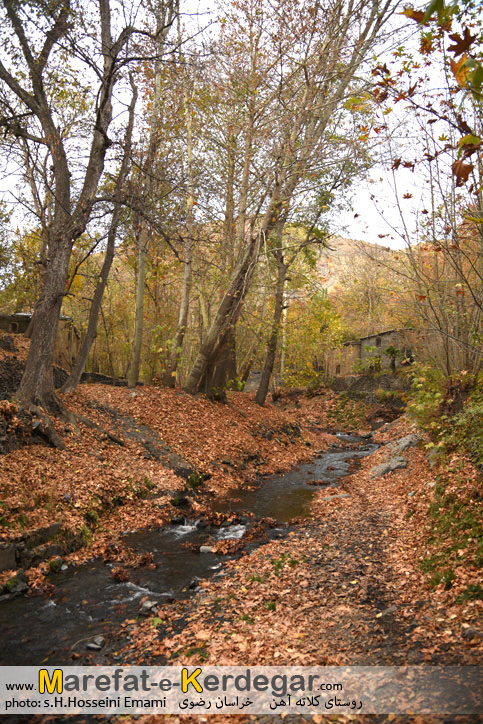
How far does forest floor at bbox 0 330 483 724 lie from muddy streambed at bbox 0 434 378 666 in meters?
0.24

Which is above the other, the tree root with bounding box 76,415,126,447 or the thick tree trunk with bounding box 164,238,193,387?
the thick tree trunk with bounding box 164,238,193,387

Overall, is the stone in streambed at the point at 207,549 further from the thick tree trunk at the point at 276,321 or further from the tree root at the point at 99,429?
the thick tree trunk at the point at 276,321

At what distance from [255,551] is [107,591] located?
7.82 feet

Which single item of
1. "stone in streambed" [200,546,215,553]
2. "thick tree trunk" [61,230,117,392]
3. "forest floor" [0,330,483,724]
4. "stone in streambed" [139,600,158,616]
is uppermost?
"thick tree trunk" [61,230,117,392]

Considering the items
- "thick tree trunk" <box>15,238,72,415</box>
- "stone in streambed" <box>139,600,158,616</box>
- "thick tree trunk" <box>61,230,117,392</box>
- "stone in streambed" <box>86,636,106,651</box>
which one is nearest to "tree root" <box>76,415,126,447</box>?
"thick tree trunk" <box>15,238,72,415</box>

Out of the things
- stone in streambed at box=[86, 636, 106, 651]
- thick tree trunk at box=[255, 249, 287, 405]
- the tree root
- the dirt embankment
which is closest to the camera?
stone in streambed at box=[86, 636, 106, 651]

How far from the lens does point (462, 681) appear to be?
3.46 metres

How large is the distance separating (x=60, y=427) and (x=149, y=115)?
10.9m

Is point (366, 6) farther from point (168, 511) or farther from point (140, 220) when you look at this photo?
point (168, 511)

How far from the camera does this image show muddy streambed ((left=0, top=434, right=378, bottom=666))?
192 inches

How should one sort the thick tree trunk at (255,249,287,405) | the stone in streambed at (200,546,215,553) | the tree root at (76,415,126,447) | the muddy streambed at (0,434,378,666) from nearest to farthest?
the muddy streambed at (0,434,378,666), the stone in streambed at (200,546,215,553), the tree root at (76,415,126,447), the thick tree trunk at (255,249,287,405)

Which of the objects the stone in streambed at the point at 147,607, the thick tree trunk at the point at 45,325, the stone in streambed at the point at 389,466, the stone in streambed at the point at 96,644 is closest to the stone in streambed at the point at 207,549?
the stone in streambed at the point at 147,607

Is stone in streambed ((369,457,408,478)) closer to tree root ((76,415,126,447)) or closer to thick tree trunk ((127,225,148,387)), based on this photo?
tree root ((76,415,126,447))

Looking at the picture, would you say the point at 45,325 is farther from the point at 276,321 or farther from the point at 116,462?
the point at 276,321
